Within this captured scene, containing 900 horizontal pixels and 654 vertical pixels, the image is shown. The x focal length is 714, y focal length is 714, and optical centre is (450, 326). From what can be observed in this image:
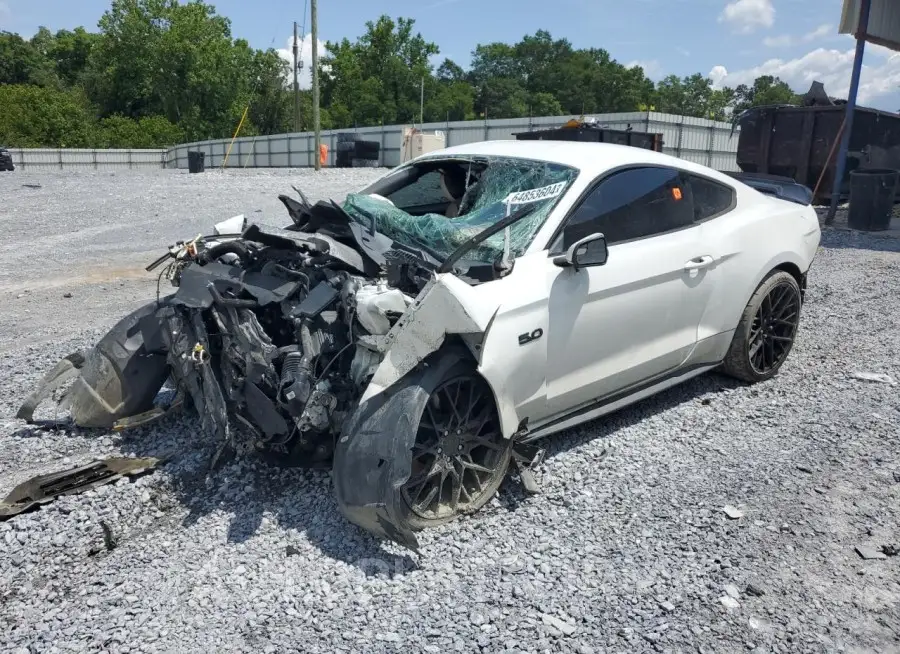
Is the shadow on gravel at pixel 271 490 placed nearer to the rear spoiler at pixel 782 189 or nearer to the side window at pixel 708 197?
the side window at pixel 708 197

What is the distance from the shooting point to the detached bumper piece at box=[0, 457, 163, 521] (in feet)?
11.5

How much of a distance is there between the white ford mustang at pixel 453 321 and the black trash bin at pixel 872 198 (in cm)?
912

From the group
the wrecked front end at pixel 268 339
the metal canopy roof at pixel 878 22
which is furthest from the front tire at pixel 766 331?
the metal canopy roof at pixel 878 22

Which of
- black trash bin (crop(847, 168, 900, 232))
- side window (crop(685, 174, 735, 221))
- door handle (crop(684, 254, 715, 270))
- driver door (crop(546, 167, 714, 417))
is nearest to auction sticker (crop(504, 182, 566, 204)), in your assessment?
driver door (crop(546, 167, 714, 417))

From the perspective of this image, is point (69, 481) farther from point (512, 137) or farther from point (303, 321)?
point (512, 137)

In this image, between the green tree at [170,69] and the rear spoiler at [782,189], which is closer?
the rear spoiler at [782,189]

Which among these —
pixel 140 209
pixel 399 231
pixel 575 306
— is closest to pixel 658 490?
pixel 575 306

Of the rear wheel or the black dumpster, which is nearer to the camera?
the rear wheel

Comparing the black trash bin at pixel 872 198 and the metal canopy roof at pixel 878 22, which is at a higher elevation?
the metal canopy roof at pixel 878 22

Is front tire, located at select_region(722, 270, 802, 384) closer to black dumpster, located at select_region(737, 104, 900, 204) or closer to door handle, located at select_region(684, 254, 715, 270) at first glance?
door handle, located at select_region(684, 254, 715, 270)

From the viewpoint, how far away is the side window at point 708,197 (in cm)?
464

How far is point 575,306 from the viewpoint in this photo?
3686 mm

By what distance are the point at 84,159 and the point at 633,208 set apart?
40.8m

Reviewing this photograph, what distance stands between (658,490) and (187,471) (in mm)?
2549
